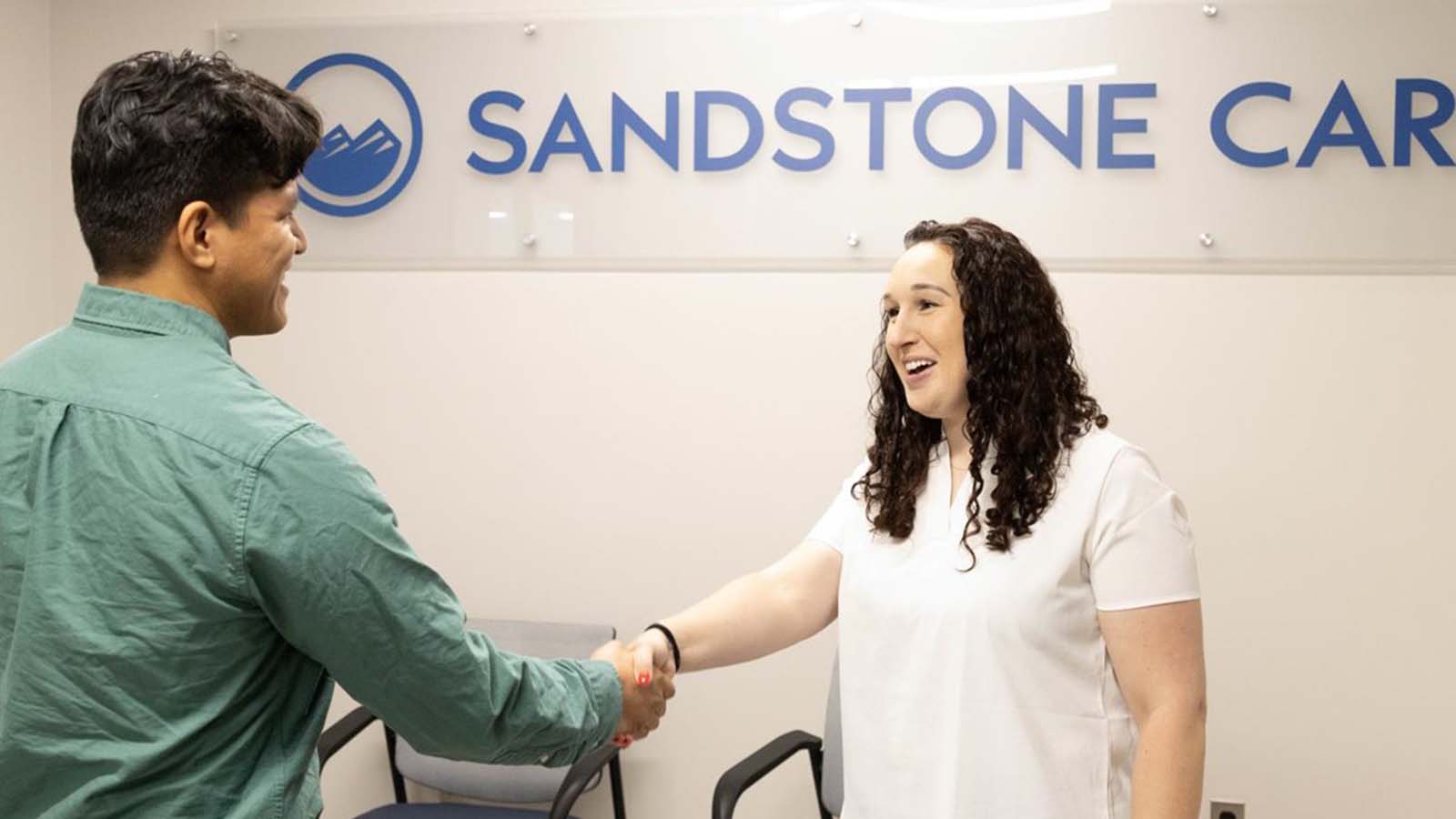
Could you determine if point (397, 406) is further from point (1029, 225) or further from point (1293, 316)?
point (1293, 316)

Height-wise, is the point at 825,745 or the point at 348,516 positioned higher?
the point at 348,516

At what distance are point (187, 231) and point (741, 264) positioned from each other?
7.96 feet

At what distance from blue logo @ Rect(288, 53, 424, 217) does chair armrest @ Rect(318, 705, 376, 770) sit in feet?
4.60

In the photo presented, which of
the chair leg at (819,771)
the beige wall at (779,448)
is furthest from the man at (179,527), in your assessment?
the beige wall at (779,448)

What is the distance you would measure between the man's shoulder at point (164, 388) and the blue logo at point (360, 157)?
2.59 meters

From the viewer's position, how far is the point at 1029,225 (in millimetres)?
3713

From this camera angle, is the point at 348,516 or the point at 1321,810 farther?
Answer: the point at 1321,810

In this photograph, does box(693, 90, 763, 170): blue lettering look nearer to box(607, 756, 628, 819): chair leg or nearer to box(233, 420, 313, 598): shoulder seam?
box(607, 756, 628, 819): chair leg

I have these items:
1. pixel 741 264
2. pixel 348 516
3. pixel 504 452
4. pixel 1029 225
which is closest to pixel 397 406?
pixel 504 452

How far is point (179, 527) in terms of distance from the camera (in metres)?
1.41

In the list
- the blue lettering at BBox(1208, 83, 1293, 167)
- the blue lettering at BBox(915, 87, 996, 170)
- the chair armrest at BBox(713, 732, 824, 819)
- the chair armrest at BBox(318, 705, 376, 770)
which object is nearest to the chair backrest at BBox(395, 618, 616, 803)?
the chair armrest at BBox(318, 705, 376, 770)

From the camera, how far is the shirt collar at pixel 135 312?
1488mm

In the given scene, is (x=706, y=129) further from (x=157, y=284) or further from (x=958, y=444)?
(x=157, y=284)

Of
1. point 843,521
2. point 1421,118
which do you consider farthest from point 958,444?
point 1421,118
